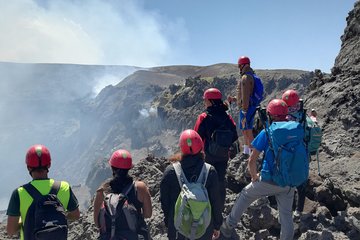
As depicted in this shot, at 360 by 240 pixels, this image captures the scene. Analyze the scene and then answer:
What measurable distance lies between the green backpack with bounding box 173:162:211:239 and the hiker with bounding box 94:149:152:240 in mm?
398

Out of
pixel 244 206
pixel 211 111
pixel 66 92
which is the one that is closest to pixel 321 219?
pixel 244 206

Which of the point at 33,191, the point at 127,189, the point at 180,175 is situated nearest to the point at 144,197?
the point at 127,189

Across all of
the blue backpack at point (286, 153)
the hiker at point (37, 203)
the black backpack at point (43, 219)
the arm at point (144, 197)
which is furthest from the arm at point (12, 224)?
the blue backpack at point (286, 153)

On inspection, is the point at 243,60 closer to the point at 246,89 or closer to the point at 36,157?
the point at 246,89

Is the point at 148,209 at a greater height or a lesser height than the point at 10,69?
lesser

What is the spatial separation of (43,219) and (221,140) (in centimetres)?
300

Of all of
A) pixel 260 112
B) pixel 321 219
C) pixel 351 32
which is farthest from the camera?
pixel 351 32

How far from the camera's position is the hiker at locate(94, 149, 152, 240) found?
4332 mm

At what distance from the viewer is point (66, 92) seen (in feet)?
640

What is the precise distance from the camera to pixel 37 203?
13.9ft

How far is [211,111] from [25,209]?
3231mm

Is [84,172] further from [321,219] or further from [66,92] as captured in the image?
[321,219]

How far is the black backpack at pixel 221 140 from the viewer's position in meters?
6.09

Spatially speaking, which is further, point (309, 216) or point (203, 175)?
point (309, 216)
